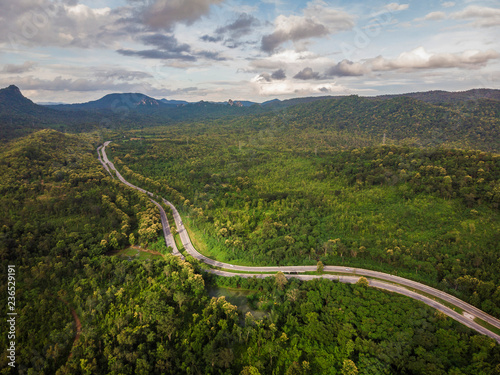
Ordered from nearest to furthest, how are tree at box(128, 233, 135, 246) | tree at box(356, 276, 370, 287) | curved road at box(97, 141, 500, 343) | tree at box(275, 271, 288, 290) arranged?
curved road at box(97, 141, 500, 343)
tree at box(356, 276, 370, 287)
tree at box(275, 271, 288, 290)
tree at box(128, 233, 135, 246)

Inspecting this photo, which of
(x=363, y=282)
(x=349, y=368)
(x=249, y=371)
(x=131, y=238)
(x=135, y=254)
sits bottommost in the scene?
(x=249, y=371)

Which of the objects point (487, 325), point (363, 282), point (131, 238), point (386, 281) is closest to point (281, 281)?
point (363, 282)

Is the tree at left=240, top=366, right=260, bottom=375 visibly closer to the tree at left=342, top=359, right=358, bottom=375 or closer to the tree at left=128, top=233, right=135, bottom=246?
the tree at left=342, top=359, right=358, bottom=375

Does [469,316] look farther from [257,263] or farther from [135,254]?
[135,254]

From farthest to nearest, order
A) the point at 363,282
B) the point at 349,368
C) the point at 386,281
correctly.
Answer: the point at 386,281
the point at 363,282
the point at 349,368

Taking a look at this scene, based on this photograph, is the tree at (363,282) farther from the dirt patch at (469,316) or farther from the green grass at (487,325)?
the green grass at (487,325)

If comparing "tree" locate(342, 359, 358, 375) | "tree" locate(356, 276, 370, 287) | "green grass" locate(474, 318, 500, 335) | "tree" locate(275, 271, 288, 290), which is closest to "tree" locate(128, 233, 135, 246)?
"tree" locate(275, 271, 288, 290)

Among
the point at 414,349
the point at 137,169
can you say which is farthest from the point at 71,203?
the point at 414,349

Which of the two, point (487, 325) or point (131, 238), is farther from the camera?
point (131, 238)
